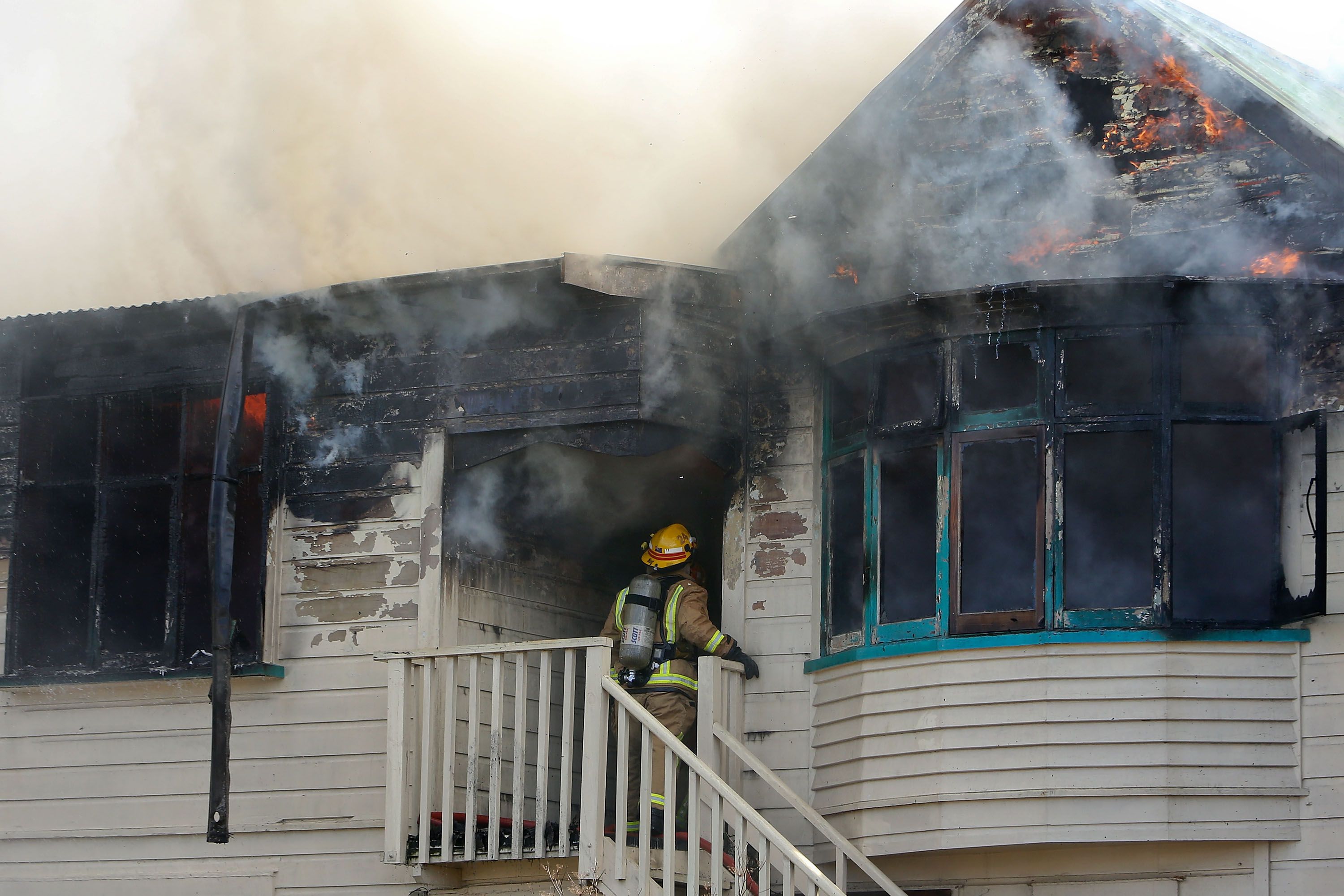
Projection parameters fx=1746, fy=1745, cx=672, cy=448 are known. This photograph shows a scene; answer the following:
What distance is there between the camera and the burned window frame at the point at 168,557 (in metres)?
10.7

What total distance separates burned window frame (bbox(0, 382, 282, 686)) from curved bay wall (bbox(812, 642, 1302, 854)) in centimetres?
418

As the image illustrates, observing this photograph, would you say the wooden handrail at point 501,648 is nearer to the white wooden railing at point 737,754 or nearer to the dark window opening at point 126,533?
the white wooden railing at point 737,754

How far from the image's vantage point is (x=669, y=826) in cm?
859

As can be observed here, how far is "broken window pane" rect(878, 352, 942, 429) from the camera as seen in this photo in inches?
370

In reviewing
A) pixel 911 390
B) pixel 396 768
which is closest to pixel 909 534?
pixel 911 390

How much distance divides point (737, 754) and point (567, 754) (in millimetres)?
985

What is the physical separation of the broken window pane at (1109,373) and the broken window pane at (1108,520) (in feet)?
0.53

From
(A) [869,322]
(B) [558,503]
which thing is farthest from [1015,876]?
(B) [558,503]

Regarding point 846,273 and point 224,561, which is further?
point 224,561

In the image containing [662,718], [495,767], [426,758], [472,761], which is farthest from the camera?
[662,718]

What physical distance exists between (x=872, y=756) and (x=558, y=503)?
2932mm

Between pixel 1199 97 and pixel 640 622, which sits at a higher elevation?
pixel 1199 97

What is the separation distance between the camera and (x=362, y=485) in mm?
10727

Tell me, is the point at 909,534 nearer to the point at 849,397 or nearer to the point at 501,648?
the point at 849,397
